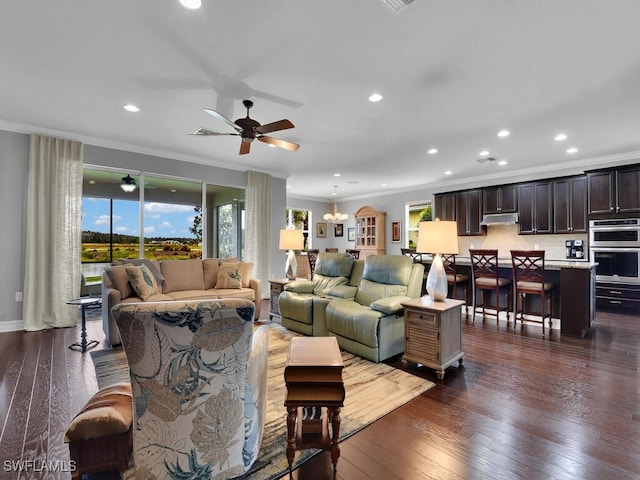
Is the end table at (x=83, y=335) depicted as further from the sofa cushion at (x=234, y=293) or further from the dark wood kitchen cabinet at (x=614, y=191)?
the dark wood kitchen cabinet at (x=614, y=191)

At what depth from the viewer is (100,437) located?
129cm

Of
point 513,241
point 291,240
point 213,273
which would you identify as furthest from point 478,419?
point 513,241

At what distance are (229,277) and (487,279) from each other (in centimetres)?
395

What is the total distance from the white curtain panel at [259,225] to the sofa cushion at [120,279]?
2575mm

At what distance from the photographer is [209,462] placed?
1355mm

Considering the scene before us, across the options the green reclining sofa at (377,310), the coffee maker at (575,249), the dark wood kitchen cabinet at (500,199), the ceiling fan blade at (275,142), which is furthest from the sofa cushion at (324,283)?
the coffee maker at (575,249)

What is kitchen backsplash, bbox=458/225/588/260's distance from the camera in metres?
5.92

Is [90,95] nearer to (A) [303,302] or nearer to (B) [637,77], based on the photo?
(A) [303,302]

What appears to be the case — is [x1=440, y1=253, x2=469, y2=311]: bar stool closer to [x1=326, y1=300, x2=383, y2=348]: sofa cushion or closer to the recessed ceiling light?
[x1=326, y1=300, x2=383, y2=348]: sofa cushion

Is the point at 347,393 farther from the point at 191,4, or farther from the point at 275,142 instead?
the point at 191,4

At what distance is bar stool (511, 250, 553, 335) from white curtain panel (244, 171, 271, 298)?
441 centimetres

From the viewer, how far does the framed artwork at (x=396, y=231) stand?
8.70 metres

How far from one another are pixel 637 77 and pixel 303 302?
3.98m

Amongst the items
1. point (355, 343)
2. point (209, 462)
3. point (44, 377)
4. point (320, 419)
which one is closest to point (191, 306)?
point (209, 462)
